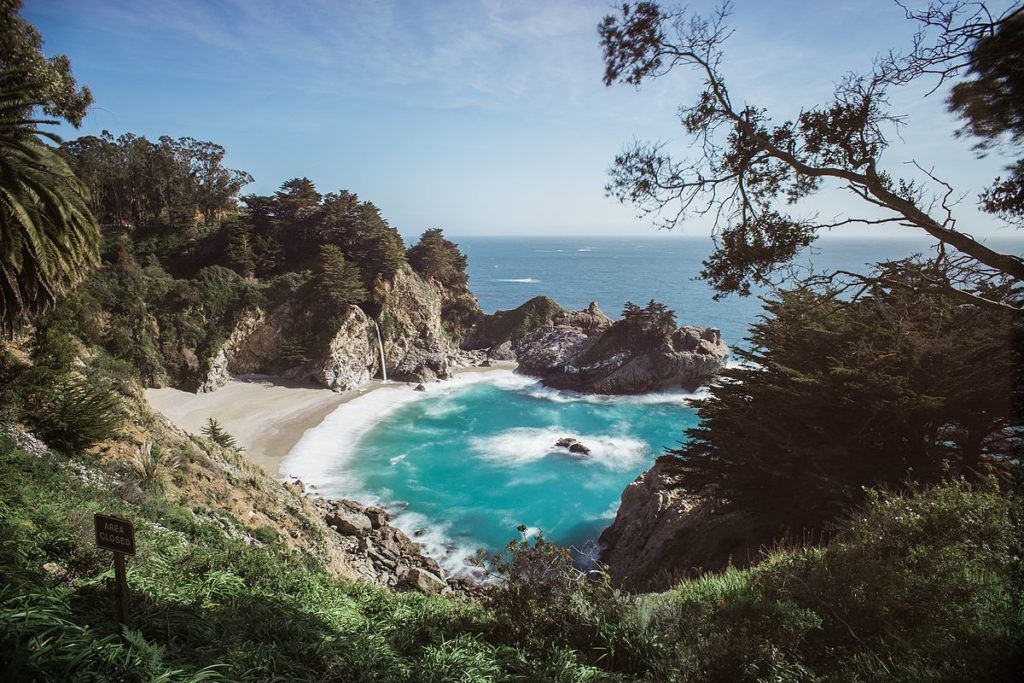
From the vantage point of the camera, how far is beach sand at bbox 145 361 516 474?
2556 centimetres

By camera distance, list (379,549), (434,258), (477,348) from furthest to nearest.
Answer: (477,348) < (434,258) < (379,549)

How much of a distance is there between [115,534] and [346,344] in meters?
34.6

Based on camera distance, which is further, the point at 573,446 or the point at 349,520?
the point at 573,446

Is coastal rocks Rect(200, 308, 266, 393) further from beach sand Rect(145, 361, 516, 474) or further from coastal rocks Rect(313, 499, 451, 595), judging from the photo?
coastal rocks Rect(313, 499, 451, 595)

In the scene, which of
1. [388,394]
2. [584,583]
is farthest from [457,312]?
[584,583]

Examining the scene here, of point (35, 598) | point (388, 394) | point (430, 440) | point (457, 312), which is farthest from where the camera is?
point (457, 312)

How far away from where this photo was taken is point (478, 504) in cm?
2227

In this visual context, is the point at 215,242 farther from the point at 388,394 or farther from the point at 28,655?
the point at 28,655

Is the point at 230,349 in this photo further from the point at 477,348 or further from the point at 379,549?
the point at 379,549

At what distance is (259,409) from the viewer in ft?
97.8

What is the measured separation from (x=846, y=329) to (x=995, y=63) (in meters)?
7.37

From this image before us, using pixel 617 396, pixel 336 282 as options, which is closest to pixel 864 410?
pixel 617 396

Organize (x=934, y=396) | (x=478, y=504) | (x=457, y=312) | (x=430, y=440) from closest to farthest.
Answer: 1. (x=934, y=396)
2. (x=478, y=504)
3. (x=430, y=440)
4. (x=457, y=312)

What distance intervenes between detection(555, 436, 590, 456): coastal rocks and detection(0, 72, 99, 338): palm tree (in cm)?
2376
